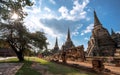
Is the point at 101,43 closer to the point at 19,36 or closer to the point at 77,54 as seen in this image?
the point at 77,54

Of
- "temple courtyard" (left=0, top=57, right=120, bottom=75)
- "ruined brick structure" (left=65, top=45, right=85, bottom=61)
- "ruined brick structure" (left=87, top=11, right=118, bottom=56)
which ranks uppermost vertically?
"ruined brick structure" (left=87, top=11, right=118, bottom=56)

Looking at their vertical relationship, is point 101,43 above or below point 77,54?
above

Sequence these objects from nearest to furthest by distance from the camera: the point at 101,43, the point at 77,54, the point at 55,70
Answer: the point at 55,70
the point at 77,54
the point at 101,43

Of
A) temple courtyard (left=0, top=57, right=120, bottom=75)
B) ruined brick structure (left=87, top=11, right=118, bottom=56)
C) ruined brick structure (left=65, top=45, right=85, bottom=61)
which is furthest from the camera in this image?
ruined brick structure (left=87, top=11, right=118, bottom=56)

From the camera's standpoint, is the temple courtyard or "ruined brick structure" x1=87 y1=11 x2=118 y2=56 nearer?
the temple courtyard

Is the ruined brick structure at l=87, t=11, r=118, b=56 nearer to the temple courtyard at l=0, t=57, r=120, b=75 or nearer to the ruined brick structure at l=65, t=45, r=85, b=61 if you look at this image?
the ruined brick structure at l=65, t=45, r=85, b=61

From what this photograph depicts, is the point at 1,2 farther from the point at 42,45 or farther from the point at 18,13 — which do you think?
the point at 42,45

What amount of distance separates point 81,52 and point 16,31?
47.3 feet

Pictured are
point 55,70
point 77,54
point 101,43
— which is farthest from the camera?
point 101,43

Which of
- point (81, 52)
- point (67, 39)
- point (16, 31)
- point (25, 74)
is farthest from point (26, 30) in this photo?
point (67, 39)

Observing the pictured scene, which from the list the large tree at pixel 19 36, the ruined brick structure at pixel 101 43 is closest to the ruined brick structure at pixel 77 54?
the large tree at pixel 19 36

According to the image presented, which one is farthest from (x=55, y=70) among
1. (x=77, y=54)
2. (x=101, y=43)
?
(x=101, y=43)

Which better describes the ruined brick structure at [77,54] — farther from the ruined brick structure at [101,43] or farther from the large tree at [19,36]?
the ruined brick structure at [101,43]

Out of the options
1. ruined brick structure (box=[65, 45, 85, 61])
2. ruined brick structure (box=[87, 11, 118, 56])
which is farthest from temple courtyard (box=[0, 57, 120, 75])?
ruined brick structure (box=[87, 11, 118, 56])
